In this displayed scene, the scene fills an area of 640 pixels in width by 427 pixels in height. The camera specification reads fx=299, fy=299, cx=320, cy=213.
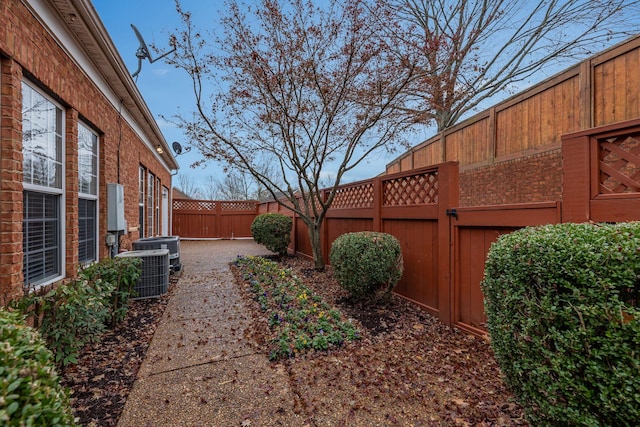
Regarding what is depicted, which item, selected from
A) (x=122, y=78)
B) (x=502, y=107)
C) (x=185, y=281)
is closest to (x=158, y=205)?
(x=185, y=281)

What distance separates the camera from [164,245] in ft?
18.5

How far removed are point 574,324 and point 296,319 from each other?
8.77 ft

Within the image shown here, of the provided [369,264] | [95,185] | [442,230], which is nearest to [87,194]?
[95,185]

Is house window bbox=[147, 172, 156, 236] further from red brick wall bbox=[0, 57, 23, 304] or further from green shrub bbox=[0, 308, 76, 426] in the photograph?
green shrub bbox=[0, 308, 76, 426]

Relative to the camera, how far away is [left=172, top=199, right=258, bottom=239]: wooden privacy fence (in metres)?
13.9

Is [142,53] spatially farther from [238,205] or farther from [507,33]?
[507,33]

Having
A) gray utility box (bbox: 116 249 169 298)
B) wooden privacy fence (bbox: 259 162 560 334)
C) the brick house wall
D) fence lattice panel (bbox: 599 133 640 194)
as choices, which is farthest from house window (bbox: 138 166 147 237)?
fence lattice panel (bbox: 599 133 640 194)

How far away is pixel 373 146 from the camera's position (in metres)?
6.56

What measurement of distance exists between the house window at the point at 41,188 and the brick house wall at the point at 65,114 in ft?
0.24

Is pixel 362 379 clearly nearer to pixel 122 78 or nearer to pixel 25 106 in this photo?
pixel 25 106

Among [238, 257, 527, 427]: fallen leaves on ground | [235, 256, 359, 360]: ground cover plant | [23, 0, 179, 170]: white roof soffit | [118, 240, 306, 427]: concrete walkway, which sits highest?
[23, 0, 179, 170]: white roof soffit

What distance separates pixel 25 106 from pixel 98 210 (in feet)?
7.06

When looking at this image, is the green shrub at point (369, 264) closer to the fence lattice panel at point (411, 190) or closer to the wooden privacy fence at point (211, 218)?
the fence lattice panel at point (411, 190)

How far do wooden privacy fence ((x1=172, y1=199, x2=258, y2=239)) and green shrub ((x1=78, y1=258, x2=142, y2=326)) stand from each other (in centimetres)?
1067
